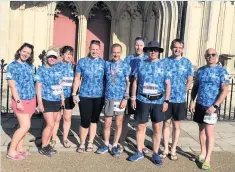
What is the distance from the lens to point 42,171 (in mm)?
4156

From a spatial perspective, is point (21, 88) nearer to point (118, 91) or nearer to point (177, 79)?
point (118, 91)

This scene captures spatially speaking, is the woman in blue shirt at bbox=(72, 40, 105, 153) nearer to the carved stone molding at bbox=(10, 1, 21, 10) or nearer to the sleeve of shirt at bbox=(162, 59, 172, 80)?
the sleeve of shirt at bbox=(162, 59, 172, 80)

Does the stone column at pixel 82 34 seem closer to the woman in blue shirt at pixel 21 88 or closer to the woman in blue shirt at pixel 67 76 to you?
the woman in blue shirt at pixel 67 76

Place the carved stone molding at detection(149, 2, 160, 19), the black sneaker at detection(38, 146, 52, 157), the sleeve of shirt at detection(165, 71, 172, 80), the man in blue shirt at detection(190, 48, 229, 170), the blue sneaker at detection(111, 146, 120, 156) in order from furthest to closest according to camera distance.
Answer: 1. the carved stone molding at detection(149, 2, 160, 19)
2. the blue sneaker at detection(111, 146, 120, 156)
3. the black sneaker at detection(38, 146, 52, 157)
4. the sleeve of shirt at detection(165, 71, 172, 80)
5. the man in blue shirt at detection(190, 48, 229, 170)

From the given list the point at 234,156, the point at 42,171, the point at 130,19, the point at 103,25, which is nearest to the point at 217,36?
the point at 130,19

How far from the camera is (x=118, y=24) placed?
13.6m

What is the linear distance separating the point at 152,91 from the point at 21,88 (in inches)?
70.7

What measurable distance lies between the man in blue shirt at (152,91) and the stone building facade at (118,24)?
6644mm

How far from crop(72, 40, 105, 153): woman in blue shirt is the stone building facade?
667 centimetres

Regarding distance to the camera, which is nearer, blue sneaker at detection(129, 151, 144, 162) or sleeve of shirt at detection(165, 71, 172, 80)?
sleeve of shirt at detection(165, 71, 172, 80)

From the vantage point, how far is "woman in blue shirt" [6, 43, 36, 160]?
4234mm

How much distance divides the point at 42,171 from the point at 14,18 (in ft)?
30.5

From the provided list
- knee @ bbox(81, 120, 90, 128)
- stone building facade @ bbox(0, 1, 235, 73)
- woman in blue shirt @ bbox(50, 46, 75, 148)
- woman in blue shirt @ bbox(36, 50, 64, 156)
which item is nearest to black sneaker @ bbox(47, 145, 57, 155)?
woman in blue shirt @ bbox(36, 50, 64, 156)

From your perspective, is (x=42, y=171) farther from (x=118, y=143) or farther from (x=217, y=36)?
(x=217, y=36)
